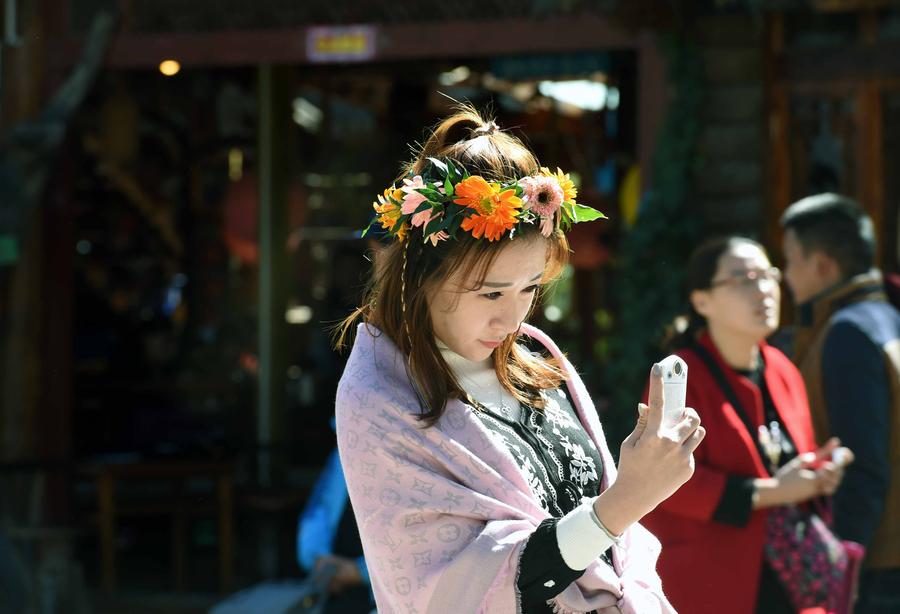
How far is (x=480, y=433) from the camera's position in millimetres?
2252

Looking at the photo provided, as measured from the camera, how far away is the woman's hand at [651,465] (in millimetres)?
2084

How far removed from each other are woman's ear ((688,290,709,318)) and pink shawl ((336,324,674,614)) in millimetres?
1542

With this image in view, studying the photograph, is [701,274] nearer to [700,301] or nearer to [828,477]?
[700,301]

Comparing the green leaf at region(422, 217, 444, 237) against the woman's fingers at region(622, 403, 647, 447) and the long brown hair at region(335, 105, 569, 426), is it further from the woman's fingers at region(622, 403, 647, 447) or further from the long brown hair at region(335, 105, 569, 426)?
the woman's fingers at region(622, 403, 647, 447)

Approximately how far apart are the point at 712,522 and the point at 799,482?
0.25m

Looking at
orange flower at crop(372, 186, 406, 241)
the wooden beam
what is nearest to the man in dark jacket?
Answer: orange flower at crop(372, 186, 406, 241)

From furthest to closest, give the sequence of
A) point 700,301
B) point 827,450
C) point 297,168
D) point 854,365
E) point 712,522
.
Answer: point 297,168
point 854,365
point 700,301
point 827,450
point 712,522

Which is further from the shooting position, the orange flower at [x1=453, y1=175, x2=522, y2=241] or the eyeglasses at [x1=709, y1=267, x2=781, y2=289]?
the eyeglasses at [x1=709, y1=267, x2=781, y2=289]

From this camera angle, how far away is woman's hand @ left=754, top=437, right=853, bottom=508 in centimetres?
348

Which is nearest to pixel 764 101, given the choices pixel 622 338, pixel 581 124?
pixel 622 338

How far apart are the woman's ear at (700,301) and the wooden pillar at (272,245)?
4417 millimetres

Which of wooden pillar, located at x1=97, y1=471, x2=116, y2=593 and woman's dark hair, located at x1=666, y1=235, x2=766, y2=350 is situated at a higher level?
woman's dark hair, located at x1=666, y1=235, x2=766, y2=350

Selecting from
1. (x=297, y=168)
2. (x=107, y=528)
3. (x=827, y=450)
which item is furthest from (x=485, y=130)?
(x=297, y=168)

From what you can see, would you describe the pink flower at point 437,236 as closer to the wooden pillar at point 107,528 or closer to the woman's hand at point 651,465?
the woman's hand at point 651,465
